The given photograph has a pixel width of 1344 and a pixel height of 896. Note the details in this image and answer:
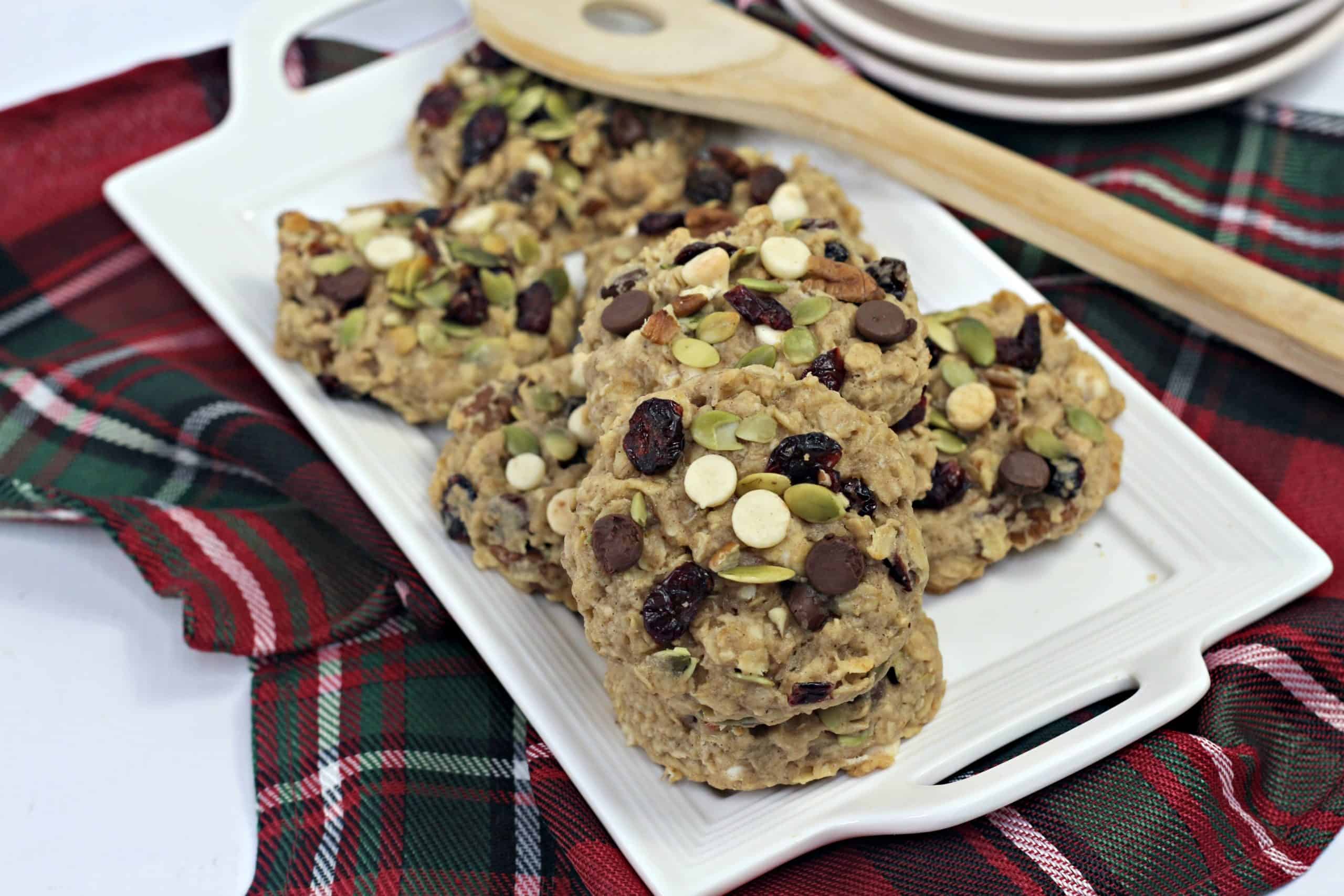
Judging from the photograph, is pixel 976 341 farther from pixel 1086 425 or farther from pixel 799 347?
pixel 799 347

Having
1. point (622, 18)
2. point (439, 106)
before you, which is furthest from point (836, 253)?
point (622, 18)

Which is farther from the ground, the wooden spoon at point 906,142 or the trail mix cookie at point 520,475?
the wooden spoon at point 906,142

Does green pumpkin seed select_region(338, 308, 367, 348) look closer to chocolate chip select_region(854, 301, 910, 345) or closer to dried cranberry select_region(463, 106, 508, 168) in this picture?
dried cranberry select_region(463, 106, 508, 168)

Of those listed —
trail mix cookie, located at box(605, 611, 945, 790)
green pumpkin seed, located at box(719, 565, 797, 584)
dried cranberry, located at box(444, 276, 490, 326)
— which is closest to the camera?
green pumpkin seed, located at box(719, 565, 797, 584)

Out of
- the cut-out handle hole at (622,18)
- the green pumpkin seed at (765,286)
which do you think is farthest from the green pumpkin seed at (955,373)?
the cut-out handle hole at (622,18)

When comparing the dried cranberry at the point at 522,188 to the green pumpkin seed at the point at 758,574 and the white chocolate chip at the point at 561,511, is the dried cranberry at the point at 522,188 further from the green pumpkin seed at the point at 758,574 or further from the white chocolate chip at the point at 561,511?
the green pumpkin seed at the point at 758,574

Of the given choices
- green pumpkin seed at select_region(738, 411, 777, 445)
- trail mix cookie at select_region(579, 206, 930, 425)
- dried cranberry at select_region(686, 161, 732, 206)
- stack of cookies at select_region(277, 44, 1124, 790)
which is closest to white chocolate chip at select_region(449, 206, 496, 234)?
stack of cookies at select_region(277, 44, 1124, 790)

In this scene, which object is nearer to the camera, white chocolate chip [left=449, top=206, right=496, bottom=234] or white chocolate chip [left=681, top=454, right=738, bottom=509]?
white chocolate chip [left=681, top=454, right=738, bottom=509]
